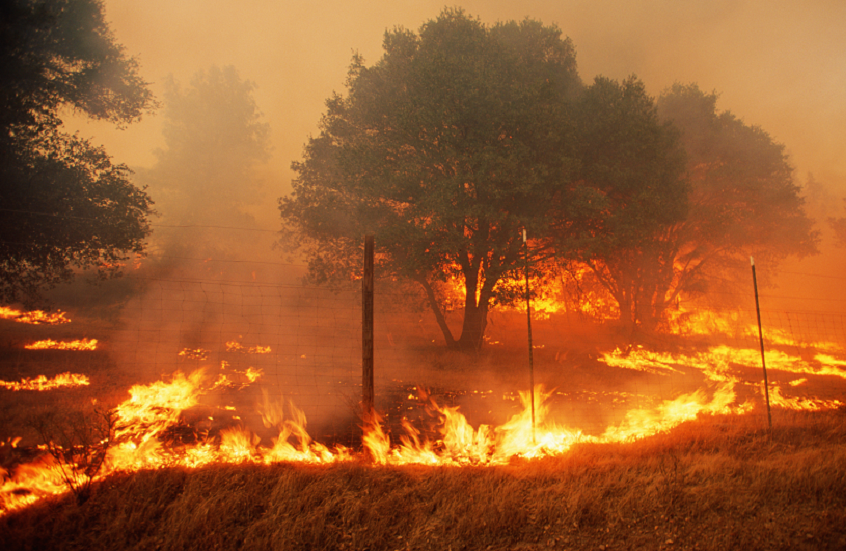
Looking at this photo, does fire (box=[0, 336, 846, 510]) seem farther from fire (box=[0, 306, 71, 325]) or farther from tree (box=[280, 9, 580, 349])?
fire (box=[0, 306, 71, 325])

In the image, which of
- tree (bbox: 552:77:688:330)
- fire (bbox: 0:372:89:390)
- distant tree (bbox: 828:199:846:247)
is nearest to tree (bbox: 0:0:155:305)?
fire (bbox: 0:372:89:390)

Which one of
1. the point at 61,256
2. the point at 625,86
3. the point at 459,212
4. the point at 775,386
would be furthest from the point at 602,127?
the point at 61,256

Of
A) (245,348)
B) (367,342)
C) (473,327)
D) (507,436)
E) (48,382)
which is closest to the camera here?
(367,342)

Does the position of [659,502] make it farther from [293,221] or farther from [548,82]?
[293,221]

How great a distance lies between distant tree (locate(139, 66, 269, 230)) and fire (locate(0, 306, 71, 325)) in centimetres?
2085

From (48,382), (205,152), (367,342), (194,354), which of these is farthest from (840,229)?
(205,152)

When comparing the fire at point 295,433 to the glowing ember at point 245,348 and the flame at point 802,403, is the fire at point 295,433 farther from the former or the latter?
the glowing ember at point 245,348

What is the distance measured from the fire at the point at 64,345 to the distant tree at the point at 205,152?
25.6 m

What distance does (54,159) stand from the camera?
11.2m

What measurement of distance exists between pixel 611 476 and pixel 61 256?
565 inches

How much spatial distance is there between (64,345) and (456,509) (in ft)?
49.0

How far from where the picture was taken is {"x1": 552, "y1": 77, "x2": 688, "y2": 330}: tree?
13.7 meters

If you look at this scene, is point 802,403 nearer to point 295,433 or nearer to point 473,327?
point 473,327

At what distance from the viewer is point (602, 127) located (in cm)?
1488
